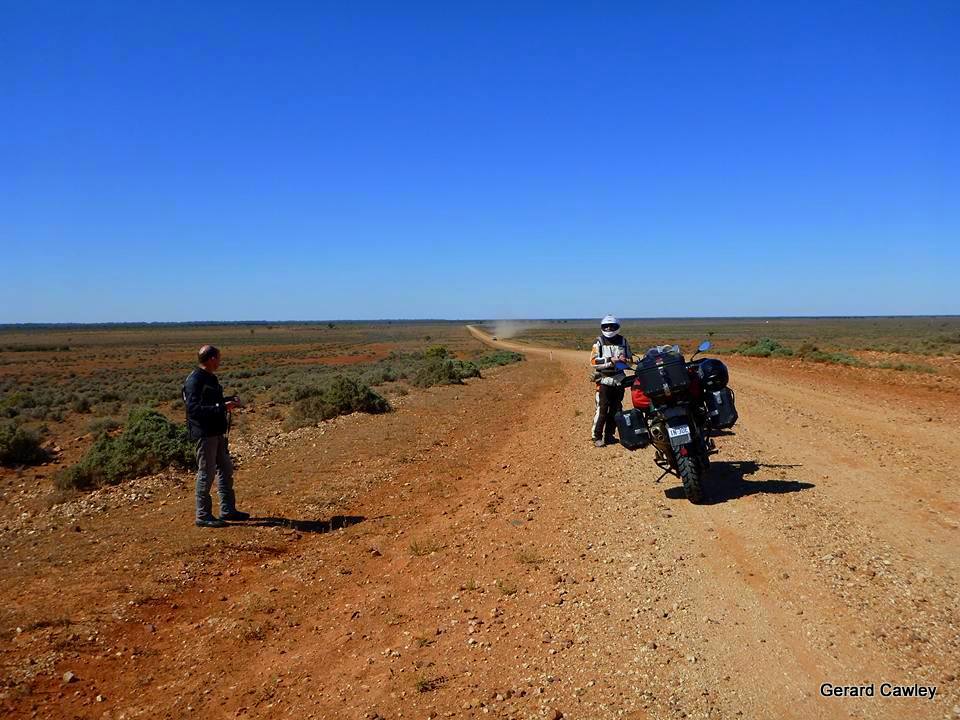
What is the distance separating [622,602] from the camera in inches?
178

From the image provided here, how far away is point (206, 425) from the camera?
7.01 meters

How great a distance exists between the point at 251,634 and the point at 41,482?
9708mm

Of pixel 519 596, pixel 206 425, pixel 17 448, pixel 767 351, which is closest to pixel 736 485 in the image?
pixel 519 596

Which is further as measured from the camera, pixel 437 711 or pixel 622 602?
pixel 622 602

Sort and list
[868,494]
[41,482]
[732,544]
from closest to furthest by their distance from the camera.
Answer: [732,544] < [868,494] < [41,482]

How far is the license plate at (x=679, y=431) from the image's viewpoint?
6691 mm

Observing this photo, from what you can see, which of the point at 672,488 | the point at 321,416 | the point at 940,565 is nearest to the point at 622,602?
the point at 940,565

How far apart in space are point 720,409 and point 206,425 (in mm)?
5788

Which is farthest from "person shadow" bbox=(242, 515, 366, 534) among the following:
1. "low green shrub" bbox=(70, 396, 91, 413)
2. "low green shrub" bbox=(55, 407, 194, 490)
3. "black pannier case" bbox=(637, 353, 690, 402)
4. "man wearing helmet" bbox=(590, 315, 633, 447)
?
"low green shrub" bbox=(70, 396, 91, 413)

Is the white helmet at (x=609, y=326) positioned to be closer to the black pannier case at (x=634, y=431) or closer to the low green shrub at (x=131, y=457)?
the black pannier case at (x=634, y=431)

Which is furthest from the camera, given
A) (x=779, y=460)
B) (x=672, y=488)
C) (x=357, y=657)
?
(x=779, y=460)

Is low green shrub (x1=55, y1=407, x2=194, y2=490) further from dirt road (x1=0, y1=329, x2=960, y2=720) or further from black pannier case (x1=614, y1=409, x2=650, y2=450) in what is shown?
black pannier case (x1=614, y1=409, x2=650, y2=450)

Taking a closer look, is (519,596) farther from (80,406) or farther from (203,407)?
(80,406)

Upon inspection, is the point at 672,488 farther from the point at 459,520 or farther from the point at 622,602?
the point at 622,602
